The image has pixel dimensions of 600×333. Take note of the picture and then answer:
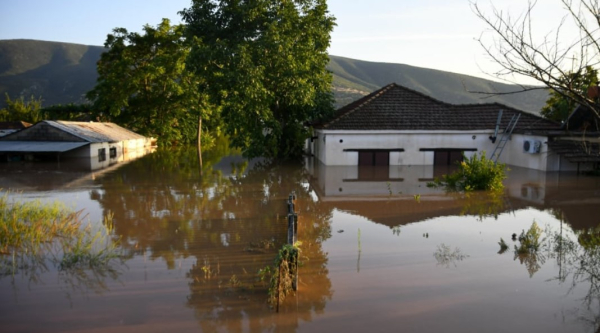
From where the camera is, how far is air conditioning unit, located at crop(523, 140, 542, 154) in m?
23.9

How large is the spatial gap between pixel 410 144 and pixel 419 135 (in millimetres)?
708

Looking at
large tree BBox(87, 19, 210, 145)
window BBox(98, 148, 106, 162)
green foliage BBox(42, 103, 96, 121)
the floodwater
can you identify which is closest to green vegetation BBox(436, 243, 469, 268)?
the floodwater

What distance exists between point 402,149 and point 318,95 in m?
6.21

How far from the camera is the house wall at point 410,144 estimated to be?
2608 centimetres

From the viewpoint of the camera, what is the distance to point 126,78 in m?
39.7

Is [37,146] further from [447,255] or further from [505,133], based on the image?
[505,133]

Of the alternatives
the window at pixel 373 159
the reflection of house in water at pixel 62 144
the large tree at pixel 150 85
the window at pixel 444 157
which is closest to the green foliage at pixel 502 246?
the window at pixel 373 159

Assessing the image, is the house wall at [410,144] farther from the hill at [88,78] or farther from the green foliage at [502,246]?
the hill at [88,78]

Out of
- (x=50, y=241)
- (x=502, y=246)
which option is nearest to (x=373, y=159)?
(x=502, y=246)

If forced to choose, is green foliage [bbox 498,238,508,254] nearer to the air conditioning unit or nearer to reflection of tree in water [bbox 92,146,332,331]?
reflection of tree in water [bbox 92,146,332,331]

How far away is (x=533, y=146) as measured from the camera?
24.1 meters

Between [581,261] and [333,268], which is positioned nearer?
[333,268]

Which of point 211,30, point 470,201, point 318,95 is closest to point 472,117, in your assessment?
point 318,95

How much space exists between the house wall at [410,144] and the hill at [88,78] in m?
60.2
